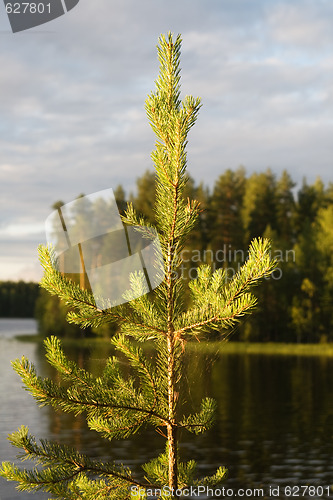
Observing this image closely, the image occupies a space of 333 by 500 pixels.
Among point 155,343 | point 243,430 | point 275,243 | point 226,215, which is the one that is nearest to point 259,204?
point 226,215

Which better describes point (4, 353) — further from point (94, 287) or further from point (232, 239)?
point (94, 287)

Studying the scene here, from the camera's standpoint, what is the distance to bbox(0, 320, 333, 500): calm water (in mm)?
19780

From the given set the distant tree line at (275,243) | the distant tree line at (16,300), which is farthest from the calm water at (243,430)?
the distant tree line at (16,300)

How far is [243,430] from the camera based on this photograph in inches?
1148

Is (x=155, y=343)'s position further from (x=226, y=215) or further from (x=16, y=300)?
(x=16, y=300)

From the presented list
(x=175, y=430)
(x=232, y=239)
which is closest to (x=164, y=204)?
(x=175, y=430)

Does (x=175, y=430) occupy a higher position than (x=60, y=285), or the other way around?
(x=60, y=285)

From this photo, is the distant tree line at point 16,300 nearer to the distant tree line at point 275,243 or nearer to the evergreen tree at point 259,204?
the distant tree line at point 275,243

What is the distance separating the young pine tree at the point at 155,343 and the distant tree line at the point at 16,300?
7266 inches

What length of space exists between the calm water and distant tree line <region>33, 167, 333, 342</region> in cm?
2157

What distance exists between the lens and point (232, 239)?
7906 centimetres

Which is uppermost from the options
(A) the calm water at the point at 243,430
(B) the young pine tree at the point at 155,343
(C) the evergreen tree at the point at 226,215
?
(C) the evergreen tree at the point at 226,215

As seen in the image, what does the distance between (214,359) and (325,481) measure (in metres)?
16.3

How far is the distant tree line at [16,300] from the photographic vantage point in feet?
617
